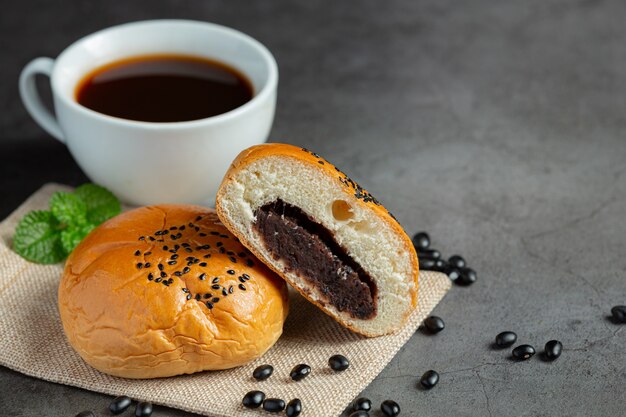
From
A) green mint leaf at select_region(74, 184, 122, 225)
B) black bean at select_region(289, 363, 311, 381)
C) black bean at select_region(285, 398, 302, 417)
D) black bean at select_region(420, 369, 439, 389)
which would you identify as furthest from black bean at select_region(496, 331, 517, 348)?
green mint leaf at select_region(74, 184, 122, 225)

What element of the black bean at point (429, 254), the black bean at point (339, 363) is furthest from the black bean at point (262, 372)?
the black bean at point (429, 254)

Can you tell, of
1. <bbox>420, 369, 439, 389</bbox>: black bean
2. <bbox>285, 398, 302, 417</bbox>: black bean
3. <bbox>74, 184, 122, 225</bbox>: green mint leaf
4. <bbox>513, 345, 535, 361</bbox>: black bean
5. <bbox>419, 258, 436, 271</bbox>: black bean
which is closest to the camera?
<bbox>285, 398, 302, 417</bbox>: black bean

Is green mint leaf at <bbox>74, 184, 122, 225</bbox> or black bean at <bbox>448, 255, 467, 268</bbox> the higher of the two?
green mint leaf at <bbox>74, 184, 122, 225</bbox>

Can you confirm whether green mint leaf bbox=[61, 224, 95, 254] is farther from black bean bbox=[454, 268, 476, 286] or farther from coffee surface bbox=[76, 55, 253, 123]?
black bean bbox=[454, 268, 476, 286]

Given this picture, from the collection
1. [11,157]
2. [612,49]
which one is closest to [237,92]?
[11,157]

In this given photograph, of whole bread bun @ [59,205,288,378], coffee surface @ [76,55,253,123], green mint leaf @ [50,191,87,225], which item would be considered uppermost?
coffee surface @ [76,55,253,123]

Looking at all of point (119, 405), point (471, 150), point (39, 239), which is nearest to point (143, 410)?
point (119, 405)

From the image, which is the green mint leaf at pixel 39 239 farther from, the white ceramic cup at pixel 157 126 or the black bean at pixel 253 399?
the black bean at pixel 253 399
